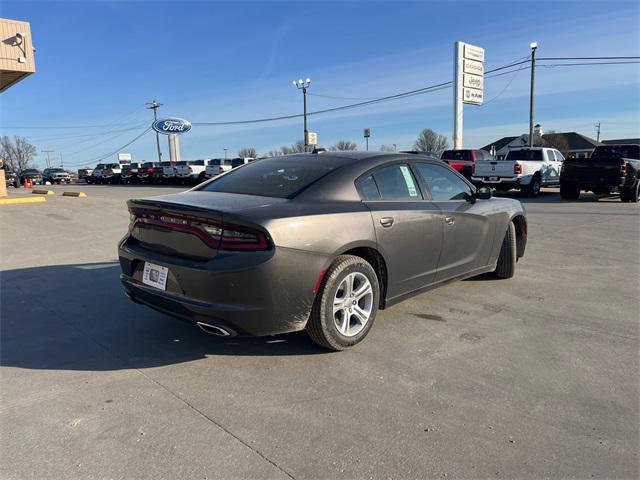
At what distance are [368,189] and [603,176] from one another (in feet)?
46.6

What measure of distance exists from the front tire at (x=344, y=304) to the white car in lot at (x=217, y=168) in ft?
86.6

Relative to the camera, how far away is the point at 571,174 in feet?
51.3

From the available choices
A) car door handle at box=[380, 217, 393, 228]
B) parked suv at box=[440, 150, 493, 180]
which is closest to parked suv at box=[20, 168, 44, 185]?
parked suv at box=[440, 150, 493, 180]

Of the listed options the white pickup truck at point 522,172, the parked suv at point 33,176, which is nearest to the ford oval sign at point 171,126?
the parked suv at point 33,176

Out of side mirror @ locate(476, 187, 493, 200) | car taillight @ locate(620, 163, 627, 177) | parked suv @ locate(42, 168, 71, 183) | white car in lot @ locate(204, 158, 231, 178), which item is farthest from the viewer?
parked suv @ locate(42, 168, 71, 183)

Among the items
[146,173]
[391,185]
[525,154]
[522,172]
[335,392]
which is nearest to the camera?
[335,392]

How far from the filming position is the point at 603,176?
14.9m

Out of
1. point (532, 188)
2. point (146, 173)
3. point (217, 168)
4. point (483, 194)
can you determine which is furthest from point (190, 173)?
point (483, 194)

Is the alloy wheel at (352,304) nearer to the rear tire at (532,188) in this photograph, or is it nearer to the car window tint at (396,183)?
the car window tint at (396,183)

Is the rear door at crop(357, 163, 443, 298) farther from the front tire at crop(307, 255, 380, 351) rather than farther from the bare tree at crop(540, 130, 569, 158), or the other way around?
the bare tree at crop(540, 130, 569, 158)

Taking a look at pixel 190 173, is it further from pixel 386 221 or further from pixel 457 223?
pixel 386 221

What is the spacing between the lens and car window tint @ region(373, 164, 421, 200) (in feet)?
13.0

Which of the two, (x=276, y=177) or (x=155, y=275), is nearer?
(x=155, y=275)

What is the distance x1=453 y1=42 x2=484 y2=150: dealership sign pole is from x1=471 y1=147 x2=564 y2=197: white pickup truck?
788cm
